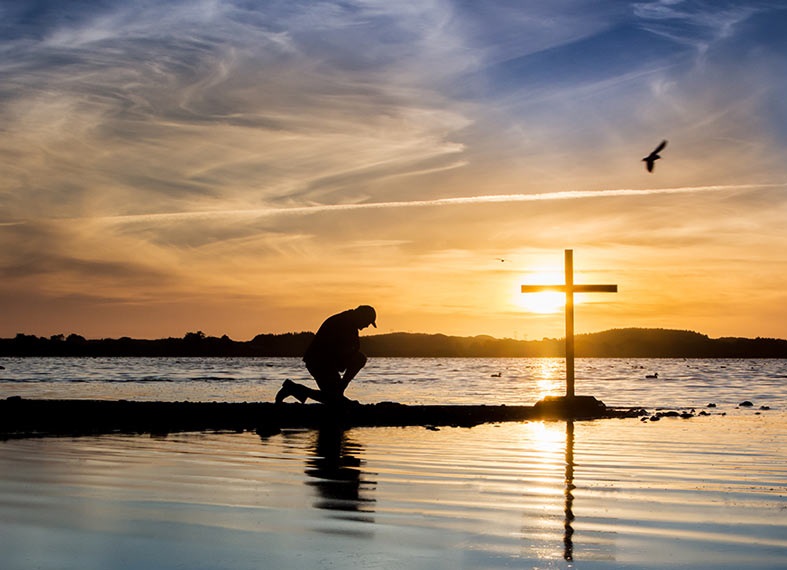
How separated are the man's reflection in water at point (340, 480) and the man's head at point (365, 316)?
3.80 m

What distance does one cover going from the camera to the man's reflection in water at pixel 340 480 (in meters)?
7.57

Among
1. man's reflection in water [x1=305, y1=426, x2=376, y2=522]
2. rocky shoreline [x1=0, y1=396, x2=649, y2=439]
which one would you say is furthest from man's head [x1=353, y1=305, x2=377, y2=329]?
man's reflection in water [x1=305, y1=426, x2=376, y2=522]

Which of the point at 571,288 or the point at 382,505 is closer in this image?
the point at 382,505

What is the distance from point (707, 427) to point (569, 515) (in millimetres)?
13589

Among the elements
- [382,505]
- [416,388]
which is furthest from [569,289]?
[416,388]

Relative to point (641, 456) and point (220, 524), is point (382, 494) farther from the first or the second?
point (641, 456)

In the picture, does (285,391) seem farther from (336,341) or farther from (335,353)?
(336,341)

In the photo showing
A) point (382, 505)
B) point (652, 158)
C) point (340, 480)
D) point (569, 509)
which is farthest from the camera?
point (652, 158)

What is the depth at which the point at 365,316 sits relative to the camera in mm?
17922

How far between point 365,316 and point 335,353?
1.06 meters

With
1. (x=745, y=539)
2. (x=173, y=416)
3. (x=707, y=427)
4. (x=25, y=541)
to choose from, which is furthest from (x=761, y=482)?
(x=173, y=416)

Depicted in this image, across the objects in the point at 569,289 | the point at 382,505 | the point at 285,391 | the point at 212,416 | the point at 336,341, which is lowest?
the point at 382,505

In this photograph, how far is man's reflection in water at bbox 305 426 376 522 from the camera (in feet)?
24.8

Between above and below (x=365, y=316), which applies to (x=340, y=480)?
below
